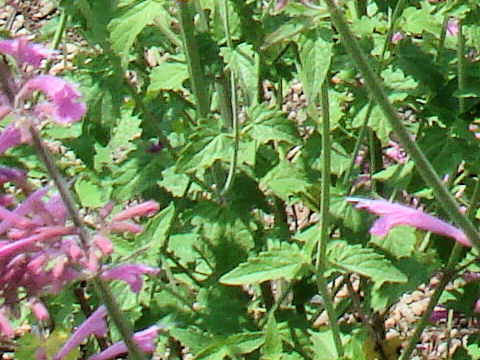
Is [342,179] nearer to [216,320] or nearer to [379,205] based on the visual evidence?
[216,320]

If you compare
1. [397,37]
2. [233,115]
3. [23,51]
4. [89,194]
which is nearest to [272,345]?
[233,115]

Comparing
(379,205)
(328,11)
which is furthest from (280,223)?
(328,11)

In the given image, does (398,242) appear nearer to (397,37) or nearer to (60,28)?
(397,37)

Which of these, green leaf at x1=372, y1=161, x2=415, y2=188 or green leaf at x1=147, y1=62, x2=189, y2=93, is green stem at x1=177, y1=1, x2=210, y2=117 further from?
green leaf at x1=372, y1=161, x2=415, y2=188

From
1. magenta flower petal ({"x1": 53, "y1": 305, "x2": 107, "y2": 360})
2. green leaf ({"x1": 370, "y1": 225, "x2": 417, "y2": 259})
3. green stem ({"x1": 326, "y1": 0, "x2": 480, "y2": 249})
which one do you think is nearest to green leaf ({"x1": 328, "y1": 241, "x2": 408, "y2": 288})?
green leaf ({"x1": 370, "y1": 225, "x2": 417, "y2": 259})

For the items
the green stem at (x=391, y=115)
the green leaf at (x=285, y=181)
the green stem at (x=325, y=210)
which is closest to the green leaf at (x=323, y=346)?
the green stem at (x=325, y=210)

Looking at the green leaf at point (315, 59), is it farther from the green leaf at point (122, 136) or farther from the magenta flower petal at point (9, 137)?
the green leaf at point (122, 136)
